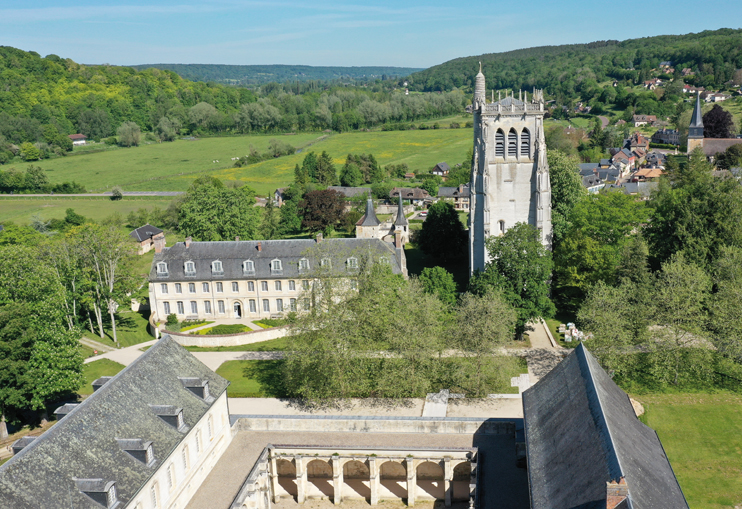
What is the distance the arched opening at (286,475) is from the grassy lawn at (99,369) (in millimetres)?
20059

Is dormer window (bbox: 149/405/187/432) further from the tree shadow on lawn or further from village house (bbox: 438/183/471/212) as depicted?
village house (bbox: 438/183/471/212)

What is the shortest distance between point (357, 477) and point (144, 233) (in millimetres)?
66012

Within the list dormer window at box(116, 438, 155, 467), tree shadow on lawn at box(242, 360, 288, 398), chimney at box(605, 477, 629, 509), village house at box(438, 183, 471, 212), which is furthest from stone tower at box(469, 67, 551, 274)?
Answer: village house at box(438, 183, 471, 212)

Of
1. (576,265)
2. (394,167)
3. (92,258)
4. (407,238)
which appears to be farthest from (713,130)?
(92,258)

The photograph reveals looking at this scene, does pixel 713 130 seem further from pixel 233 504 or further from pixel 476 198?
pixel 233 504

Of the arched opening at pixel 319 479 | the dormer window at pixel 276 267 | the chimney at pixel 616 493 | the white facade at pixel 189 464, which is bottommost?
the arched opening at pixel 319 479

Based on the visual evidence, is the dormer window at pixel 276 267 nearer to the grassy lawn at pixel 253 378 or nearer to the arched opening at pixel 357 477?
the grassy lawn at pixel 253 378

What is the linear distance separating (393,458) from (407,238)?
57747mm

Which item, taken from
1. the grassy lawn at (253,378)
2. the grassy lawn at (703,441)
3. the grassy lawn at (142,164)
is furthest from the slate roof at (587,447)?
the grassy lawn at (142,164)

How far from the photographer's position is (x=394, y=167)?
5979 inches

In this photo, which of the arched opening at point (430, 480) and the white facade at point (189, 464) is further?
the arched opening at point (430, 480)

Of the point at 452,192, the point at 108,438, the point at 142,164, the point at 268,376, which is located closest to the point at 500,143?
the point at 268,376

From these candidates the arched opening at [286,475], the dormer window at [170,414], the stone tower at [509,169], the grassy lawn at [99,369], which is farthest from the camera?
the stone tower at [509,169]

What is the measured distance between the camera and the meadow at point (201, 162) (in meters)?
150
